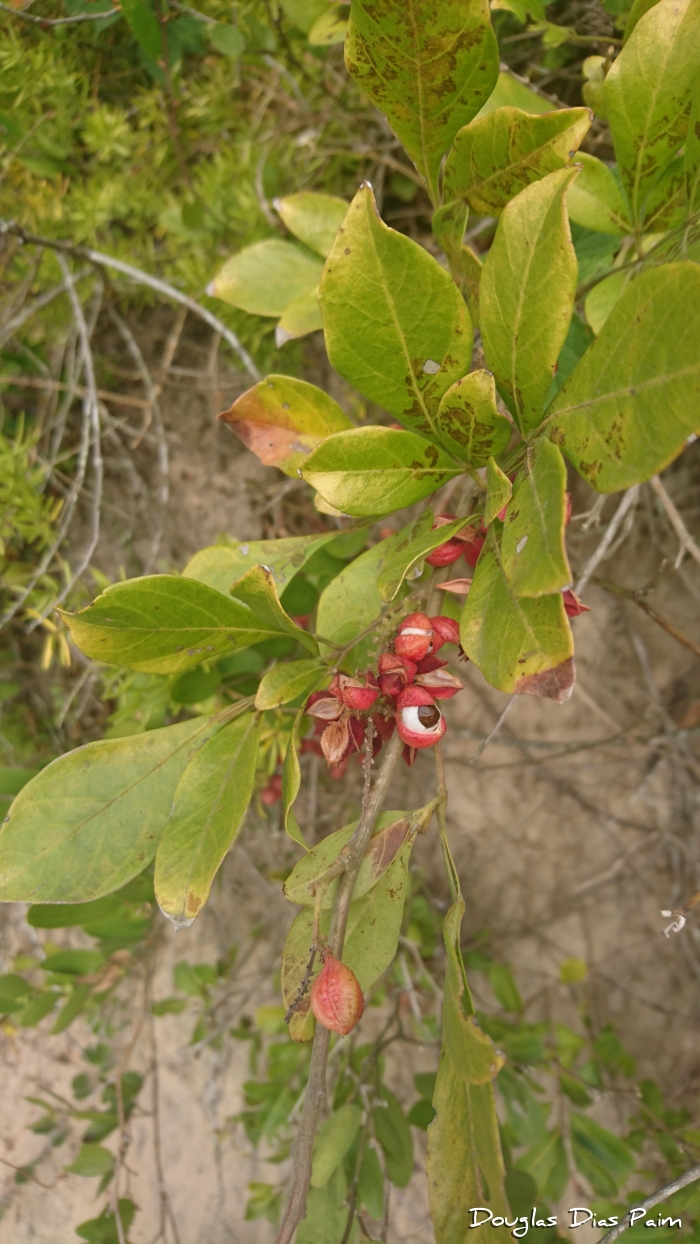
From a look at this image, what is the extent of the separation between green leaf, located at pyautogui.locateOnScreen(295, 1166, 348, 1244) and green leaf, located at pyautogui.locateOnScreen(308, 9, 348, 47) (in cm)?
151

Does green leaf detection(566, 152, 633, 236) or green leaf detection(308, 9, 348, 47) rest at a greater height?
green leaf detection(308, 9, 348, 47)

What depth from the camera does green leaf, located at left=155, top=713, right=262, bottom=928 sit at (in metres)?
0.65

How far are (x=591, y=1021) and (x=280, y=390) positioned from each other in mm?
1779

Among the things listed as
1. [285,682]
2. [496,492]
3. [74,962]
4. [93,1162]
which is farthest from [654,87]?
[93,1162]

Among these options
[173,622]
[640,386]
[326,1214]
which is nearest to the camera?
[640,386]

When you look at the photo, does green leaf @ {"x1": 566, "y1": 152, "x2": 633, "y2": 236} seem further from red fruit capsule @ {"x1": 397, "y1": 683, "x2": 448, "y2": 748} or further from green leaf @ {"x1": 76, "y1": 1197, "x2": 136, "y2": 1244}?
green leaf @ {"x1": 76, "y1": 1197, "x2": 136, "y2": 1244}

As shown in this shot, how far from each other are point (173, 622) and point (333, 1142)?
78 cm


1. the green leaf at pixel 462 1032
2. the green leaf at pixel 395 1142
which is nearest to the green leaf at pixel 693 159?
the green leaf at pixel 462 1032

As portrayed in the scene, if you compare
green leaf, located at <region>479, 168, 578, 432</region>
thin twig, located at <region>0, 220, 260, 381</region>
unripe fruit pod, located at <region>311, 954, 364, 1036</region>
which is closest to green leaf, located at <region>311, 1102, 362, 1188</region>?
unripe fruit pod, located at <region>311, 954, 364, 1036</region>

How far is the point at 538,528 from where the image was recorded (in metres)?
0.48

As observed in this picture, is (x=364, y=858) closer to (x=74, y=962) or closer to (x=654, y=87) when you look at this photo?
(x=654, y=87)

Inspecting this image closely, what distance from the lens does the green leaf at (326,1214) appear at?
927 mm

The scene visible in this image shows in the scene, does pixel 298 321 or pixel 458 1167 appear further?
pixel 298 321

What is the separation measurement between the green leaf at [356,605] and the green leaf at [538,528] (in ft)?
0.75
